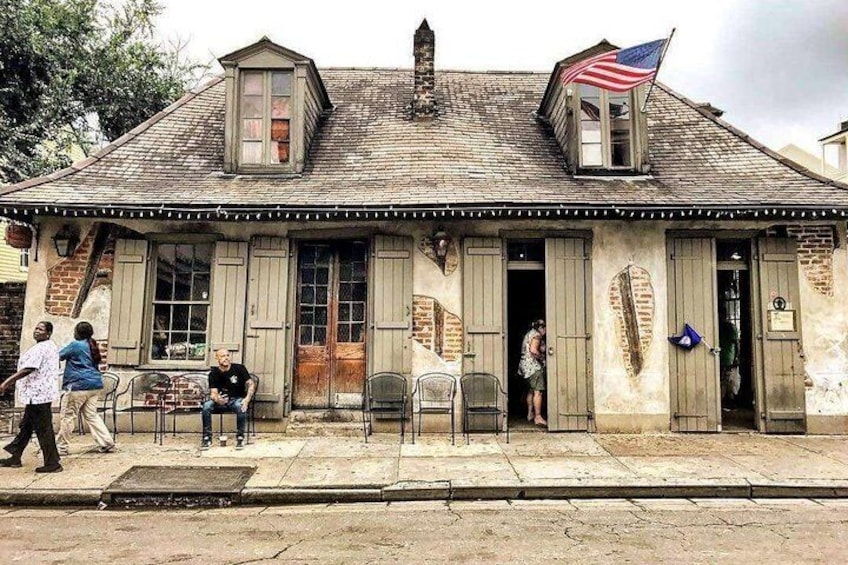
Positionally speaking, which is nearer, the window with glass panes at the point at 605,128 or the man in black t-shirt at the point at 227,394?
the man in black t-shirt at the point at 227,394

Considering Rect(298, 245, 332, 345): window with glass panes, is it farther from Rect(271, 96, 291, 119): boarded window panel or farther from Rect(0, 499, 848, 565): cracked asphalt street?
Rect(0, 499, 848, 565): cracked asphalt street

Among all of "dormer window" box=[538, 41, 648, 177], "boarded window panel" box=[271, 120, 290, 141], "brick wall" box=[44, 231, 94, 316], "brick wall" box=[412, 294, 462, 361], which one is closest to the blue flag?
"dormer window" box=[538, 41, 648, 177]

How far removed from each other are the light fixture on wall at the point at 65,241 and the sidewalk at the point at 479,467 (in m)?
2.62

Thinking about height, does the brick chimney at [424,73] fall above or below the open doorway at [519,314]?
above

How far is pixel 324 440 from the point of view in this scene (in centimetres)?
746

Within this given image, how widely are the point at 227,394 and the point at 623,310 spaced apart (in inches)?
221

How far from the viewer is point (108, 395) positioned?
7.68m

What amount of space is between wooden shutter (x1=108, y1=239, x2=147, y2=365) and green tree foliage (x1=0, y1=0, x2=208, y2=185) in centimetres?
626

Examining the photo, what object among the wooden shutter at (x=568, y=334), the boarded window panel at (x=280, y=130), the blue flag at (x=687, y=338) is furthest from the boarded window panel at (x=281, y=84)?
the blue flag at (x=687, y=338)

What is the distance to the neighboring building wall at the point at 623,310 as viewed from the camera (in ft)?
25.8

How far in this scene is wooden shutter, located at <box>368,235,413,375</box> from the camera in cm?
787

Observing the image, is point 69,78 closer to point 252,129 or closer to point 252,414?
point 252,129

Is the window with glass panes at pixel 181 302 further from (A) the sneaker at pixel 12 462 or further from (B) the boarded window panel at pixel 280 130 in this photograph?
(A) the sneaker at pixel 12 462

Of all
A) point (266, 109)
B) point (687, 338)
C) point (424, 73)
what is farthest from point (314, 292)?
point (687, 338)
